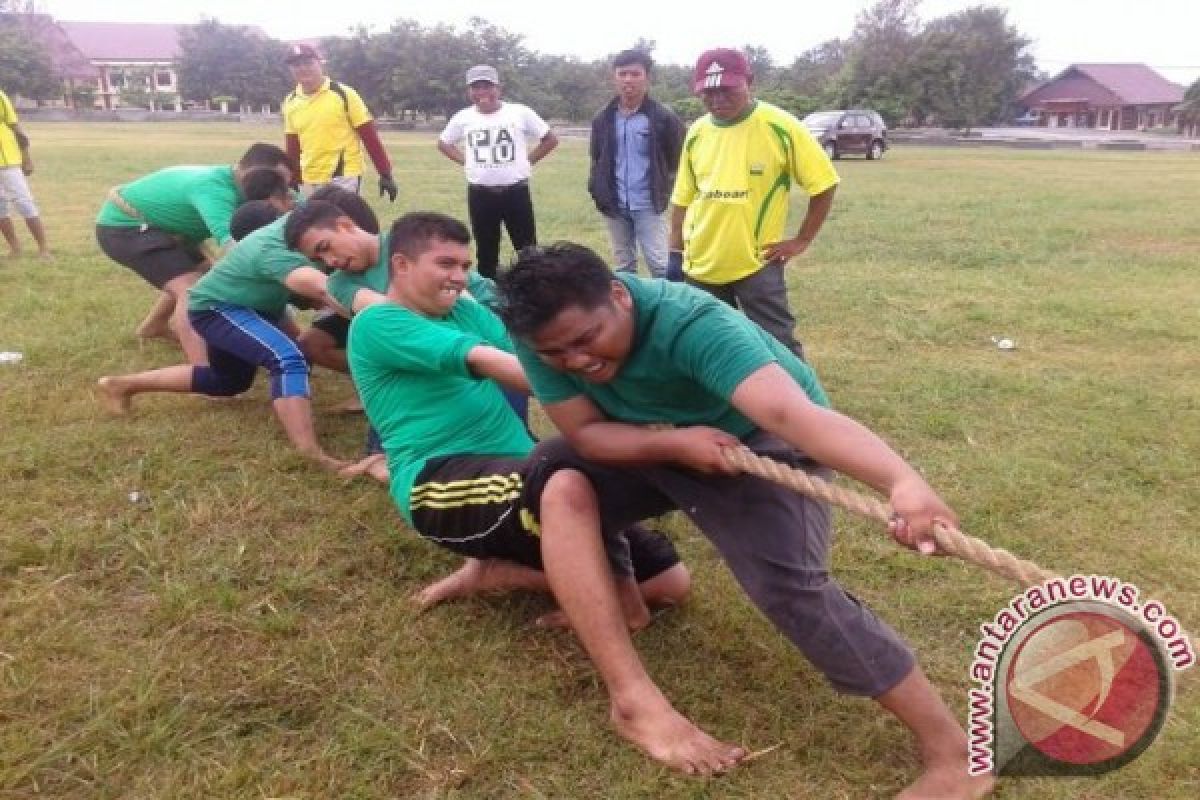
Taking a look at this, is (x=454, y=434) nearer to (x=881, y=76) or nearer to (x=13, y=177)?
(x=13, y=177)

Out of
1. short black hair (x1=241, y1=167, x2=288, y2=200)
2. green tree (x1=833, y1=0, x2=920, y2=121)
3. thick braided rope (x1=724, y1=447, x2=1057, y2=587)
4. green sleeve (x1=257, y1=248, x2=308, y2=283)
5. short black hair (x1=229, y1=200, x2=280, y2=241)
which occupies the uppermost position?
green tree (x1=833, y1=0, x2=920, y2=121)

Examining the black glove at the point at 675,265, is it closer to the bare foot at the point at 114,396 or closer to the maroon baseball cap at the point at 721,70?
the maroon baseball cap at the point at 721,70

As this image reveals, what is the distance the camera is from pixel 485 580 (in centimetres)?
300

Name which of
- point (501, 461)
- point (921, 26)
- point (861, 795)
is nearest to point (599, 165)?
point (501, 461)

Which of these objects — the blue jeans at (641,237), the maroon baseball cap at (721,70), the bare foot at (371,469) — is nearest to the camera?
the bare foot at (371,469)

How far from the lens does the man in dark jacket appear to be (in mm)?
5988

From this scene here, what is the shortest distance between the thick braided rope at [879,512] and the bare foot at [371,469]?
2035 millimetres

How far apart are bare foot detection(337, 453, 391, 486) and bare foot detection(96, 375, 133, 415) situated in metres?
1.31

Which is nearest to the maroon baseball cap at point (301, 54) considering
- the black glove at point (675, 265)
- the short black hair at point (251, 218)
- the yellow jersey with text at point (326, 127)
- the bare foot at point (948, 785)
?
the yellow jersey with text at point (326, 127)

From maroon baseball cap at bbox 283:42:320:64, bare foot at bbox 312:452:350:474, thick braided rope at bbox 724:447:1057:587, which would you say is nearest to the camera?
thick braided rope at bbox 724:447:1057:587

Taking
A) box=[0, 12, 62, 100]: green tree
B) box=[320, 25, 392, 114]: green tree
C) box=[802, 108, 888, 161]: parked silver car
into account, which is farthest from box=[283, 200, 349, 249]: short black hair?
box=[0, 12, 62, 100]: green tree

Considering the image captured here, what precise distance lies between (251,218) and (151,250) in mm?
1013

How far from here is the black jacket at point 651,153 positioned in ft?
19.7

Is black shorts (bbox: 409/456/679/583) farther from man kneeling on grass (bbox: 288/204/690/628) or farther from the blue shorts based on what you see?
the blue shorts
